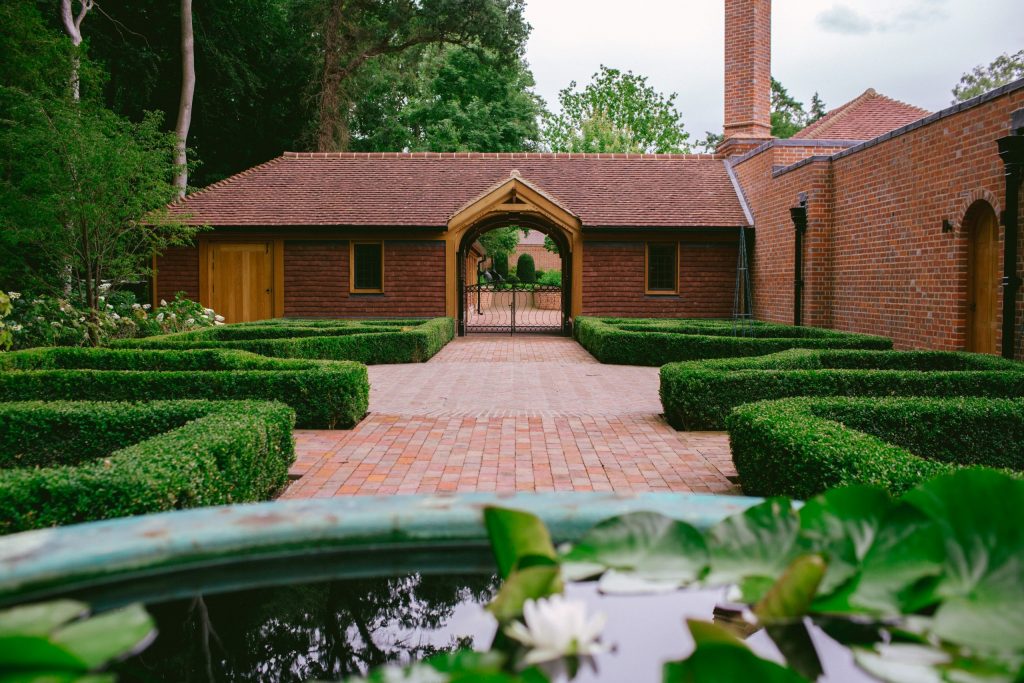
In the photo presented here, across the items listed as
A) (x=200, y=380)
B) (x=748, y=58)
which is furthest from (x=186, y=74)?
(x=200, y=380)

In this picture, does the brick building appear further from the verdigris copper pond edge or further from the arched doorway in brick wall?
the verdigris copper pond edge

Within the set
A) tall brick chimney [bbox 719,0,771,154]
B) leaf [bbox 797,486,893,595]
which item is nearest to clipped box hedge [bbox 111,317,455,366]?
leaf [bbox 797,486,893,595]

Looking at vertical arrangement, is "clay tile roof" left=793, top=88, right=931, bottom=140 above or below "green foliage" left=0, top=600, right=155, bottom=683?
above

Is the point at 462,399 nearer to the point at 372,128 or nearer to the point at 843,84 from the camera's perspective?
the point at 372,128

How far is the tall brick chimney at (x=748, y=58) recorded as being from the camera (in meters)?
23.8

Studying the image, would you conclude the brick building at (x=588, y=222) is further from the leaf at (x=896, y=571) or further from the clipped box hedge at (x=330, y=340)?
the leaf at (x=896, y=571)

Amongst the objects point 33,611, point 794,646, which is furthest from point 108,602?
point 794,646

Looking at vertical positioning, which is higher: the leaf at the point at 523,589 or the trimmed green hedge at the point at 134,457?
the leaf at the point at 523,589

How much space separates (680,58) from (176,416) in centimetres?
4677

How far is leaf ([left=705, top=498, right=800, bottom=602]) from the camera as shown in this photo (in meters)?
1.23

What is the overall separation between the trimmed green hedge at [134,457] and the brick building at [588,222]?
1350 centimetres

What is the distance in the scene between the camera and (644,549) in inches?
50.4

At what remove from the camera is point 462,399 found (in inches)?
432

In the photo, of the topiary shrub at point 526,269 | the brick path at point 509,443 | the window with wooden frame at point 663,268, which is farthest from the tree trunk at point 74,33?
the topiary shrub at point 526,269
